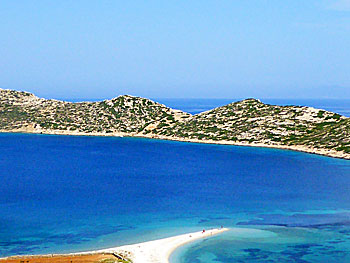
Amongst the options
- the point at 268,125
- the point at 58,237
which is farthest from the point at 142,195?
the point at 268,125

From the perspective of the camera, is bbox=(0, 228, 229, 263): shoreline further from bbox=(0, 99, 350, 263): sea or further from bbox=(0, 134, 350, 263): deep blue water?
bbox=(0, 134, 350, 263): deep blue water

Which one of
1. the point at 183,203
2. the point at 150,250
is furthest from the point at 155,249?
the point at 183,203

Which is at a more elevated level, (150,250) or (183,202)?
(183,202)

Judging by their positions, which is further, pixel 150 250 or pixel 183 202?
pixel 183 202

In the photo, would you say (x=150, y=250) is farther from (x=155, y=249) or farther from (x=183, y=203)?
(x=183, y=203)

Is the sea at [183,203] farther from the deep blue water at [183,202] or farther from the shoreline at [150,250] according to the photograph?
the shoreline at [150,250]

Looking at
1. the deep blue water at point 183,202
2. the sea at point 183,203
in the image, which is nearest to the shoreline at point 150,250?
the sea at point 183,203

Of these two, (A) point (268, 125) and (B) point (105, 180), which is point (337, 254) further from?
(A) point (268, 125)
